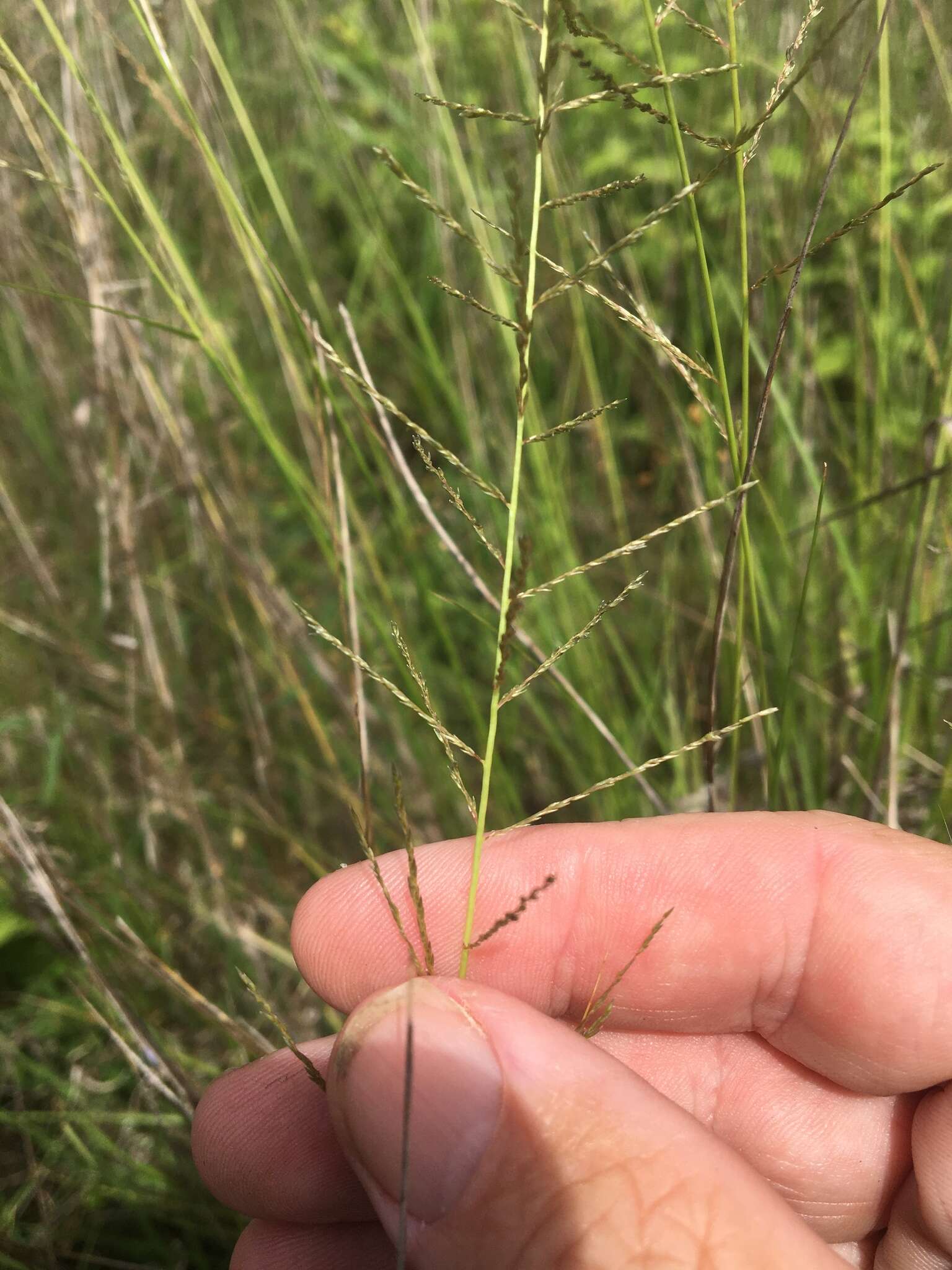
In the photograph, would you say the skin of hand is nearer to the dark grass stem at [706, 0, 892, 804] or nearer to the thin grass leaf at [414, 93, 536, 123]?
the dark grass stem at [706, 0, 892, 804]

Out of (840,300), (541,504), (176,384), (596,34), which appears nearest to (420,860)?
(541,504)

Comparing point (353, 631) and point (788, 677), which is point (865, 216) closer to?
point (788, 677)

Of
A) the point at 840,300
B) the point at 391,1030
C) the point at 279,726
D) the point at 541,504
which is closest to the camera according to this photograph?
the point at 391,1030

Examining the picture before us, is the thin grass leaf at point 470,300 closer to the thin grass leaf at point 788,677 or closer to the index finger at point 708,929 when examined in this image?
the thin grass leaf at point 788,677

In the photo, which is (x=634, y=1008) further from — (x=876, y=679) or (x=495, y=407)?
(x=495, y=407)

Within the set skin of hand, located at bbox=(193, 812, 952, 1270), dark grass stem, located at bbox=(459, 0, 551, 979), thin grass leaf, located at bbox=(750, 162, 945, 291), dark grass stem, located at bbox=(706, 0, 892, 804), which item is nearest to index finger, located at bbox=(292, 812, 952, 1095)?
skin of hand, located at bbox=(193, 812, 952, 1270)

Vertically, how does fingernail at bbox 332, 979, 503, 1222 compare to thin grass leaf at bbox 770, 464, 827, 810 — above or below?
below

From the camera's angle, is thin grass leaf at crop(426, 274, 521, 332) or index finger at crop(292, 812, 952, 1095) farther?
index finger at crop(292, 812, 952, 1095)

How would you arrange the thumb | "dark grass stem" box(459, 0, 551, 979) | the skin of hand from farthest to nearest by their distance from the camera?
the skin of hand, the thumb, "dark grass stem" box(459, 0, 551, 979)
